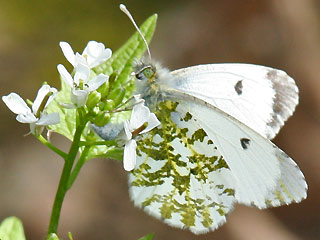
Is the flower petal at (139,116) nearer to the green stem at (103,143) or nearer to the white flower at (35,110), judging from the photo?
the green stem at (103,143)

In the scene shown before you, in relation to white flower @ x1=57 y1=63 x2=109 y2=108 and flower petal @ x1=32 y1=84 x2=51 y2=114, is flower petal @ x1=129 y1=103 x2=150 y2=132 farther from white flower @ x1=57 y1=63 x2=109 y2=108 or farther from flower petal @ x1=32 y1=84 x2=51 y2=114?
flower petal @ x1=32 y1=84 x2=51 y2=114

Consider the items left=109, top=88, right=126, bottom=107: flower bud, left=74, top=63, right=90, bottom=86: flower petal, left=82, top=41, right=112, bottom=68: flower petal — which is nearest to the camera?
left=74, top=63, right=90, bottom=86: flower petal

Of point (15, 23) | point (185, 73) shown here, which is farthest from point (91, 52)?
point (15, 23)

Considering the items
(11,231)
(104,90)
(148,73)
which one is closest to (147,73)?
(148,73)

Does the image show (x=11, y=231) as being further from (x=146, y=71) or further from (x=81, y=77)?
(x=146, y=71)

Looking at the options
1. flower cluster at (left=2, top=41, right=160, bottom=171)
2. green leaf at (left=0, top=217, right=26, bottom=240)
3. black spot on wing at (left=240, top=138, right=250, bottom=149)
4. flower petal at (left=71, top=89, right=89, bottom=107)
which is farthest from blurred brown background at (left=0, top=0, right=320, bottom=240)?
flower petal at (left=71, top=89, right=89, bottom=107)
